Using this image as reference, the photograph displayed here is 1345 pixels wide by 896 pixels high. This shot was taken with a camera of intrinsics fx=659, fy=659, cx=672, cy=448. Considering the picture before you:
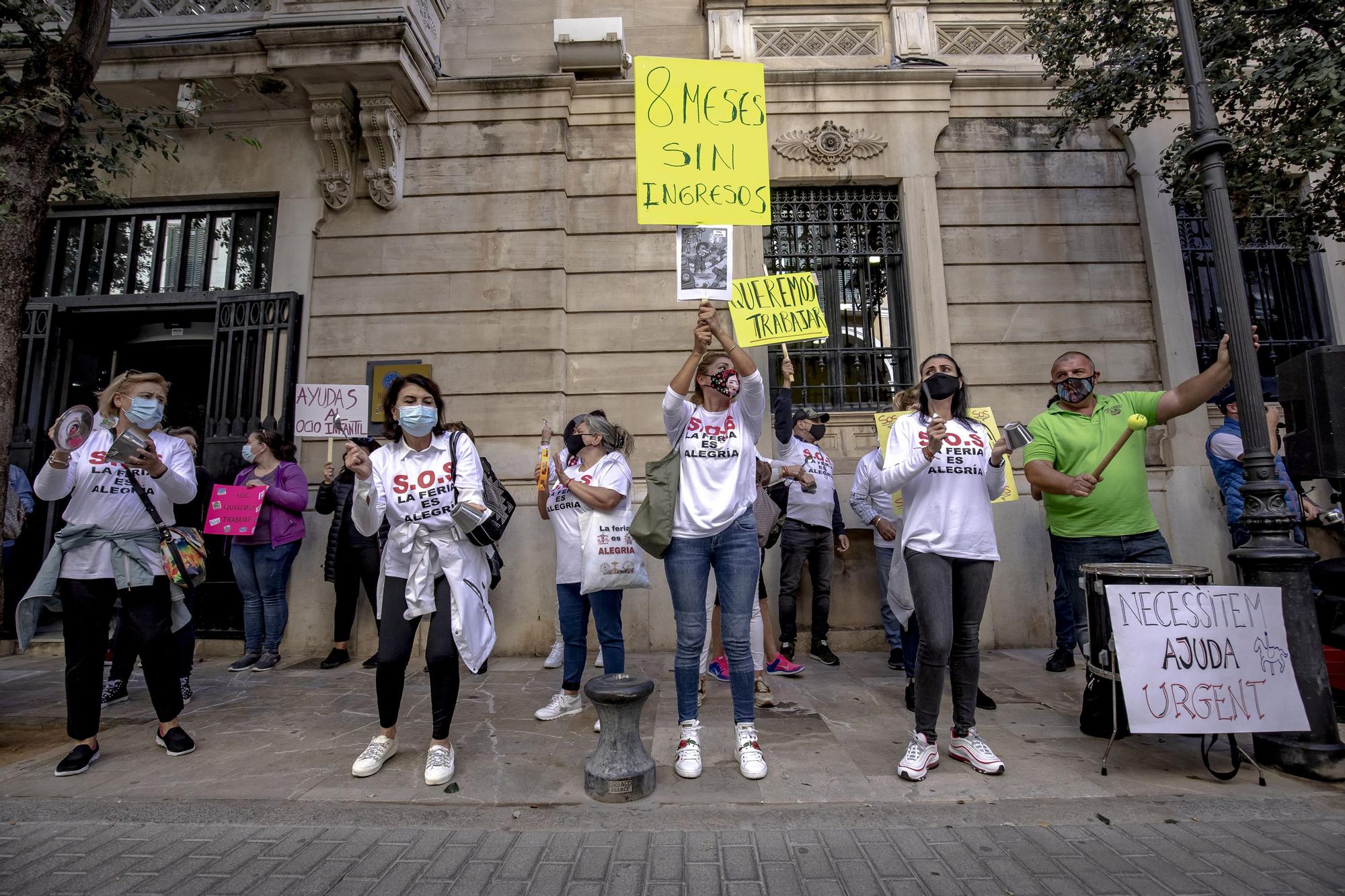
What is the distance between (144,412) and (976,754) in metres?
5.07

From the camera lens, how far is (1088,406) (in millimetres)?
4406

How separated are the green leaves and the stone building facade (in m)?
1.05

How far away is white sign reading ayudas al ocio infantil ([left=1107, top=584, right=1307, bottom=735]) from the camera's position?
11.0 feet

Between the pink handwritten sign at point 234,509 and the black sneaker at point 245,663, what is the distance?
3.94ft

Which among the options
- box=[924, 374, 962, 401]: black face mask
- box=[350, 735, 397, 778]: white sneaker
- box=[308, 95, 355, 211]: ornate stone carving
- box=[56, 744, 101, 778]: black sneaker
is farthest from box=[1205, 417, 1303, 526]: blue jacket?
box=[308, 95, 355, 211]: ornate stone carving

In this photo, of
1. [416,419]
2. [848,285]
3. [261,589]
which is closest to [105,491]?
[416,419]

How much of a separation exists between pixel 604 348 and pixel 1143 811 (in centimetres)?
576

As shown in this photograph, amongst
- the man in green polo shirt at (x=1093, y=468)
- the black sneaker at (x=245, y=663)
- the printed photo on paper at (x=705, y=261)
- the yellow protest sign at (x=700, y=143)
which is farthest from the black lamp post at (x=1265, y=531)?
the black sneaker at (x=245, y=663)

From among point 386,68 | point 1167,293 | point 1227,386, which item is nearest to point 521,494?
point 386,68

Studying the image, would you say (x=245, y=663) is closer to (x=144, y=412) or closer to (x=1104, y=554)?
(x=144, y=412)

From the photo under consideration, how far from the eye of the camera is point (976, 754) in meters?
3.48

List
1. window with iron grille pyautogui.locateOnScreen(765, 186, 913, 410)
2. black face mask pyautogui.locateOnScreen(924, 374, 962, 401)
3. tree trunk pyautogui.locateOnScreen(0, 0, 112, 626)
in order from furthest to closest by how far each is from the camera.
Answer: window with iron grille pyautogui.locateOnScreen(765, 186, 913, 410) → tree trunk pyautogui.locateOnScreen(0, 0, 112, 626) → black face mask pyautogui.locateOnScreen(924, 374, 962, 401)

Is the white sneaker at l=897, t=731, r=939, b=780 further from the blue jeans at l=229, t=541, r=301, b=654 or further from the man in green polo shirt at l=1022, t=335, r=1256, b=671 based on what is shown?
the blue jeans at l=229, t=541, r=301, b=654

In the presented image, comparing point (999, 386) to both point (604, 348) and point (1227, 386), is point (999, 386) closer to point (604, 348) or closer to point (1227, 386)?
point (1227, 386)
